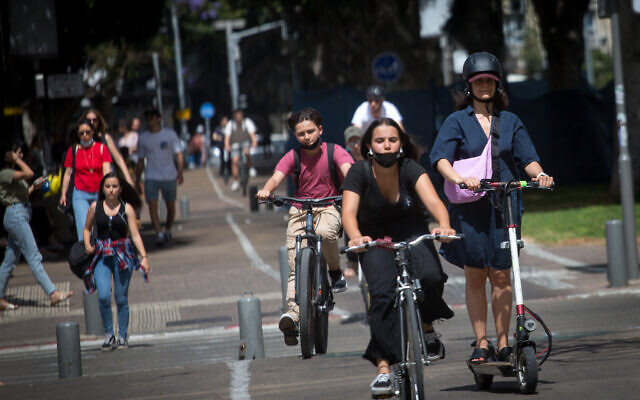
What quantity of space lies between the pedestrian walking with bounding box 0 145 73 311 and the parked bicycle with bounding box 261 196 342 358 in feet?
16.1

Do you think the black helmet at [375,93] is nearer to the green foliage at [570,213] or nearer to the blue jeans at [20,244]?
the green foliage at [570,213]

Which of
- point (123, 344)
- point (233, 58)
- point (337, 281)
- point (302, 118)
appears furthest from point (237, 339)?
point (233, 58)

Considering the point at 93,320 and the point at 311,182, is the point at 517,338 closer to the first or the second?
the point at 311,182

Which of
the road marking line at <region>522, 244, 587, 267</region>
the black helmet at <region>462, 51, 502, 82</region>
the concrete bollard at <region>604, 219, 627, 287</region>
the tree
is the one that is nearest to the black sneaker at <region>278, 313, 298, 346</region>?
the black helmet at <region>462, 51, 502, 82</region>

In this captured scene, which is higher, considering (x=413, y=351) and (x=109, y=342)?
(x=413, y=351)

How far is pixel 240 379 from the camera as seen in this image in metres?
7.92

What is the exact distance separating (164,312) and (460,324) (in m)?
3.42

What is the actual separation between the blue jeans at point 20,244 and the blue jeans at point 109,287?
2548 millimetres

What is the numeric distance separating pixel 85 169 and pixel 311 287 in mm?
5516

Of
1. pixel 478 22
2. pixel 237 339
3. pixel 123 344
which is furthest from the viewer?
pixel 478 22

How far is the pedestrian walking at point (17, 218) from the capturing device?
12.6 meters

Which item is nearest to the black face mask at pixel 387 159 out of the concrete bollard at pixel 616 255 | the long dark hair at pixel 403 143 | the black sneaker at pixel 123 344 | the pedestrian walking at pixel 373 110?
the long dark hair at pixel 403 143

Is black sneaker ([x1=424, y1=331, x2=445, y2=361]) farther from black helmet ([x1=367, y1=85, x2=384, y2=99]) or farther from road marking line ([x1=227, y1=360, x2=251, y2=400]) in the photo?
black helmet ([x1=367, y1=85, x2=384, y2=99])

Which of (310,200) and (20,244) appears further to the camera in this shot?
(20,244)
